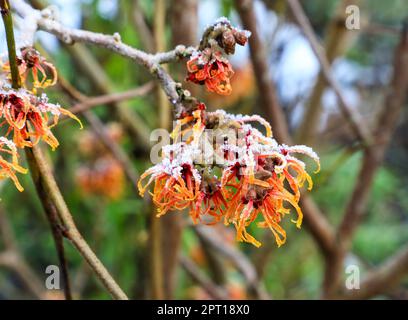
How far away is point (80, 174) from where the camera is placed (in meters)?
1.60

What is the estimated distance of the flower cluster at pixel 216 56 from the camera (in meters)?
0.44

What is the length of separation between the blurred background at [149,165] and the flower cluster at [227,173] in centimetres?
40

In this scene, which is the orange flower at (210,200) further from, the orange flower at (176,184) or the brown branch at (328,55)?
the brown branch at (328,55)

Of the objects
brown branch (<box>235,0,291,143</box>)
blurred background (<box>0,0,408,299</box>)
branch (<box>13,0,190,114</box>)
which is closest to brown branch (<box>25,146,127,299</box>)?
branch (<box>13,0,190,114</box>)

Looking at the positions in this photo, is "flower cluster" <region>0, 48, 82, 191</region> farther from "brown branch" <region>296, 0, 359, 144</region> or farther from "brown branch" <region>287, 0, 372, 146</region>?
"brown branch" <region>296, 0, 359, 144</region>

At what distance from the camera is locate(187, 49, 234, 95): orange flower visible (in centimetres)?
45

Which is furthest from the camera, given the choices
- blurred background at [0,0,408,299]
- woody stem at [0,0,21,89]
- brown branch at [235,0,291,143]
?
blurred background at [0,0,408,299]

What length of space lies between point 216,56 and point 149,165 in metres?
1.03

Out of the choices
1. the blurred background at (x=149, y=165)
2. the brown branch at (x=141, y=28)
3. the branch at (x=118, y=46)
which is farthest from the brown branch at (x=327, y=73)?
the branch at (x=118, y=46)

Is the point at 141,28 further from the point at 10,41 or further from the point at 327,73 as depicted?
the point at 10,41

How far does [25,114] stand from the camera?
442mm

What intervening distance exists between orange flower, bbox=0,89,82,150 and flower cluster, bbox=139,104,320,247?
0.09 meters

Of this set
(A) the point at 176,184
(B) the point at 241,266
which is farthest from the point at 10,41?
(B) the point at 241,266

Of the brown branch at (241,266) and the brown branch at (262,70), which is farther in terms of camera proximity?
the brown branch at (241,266)
